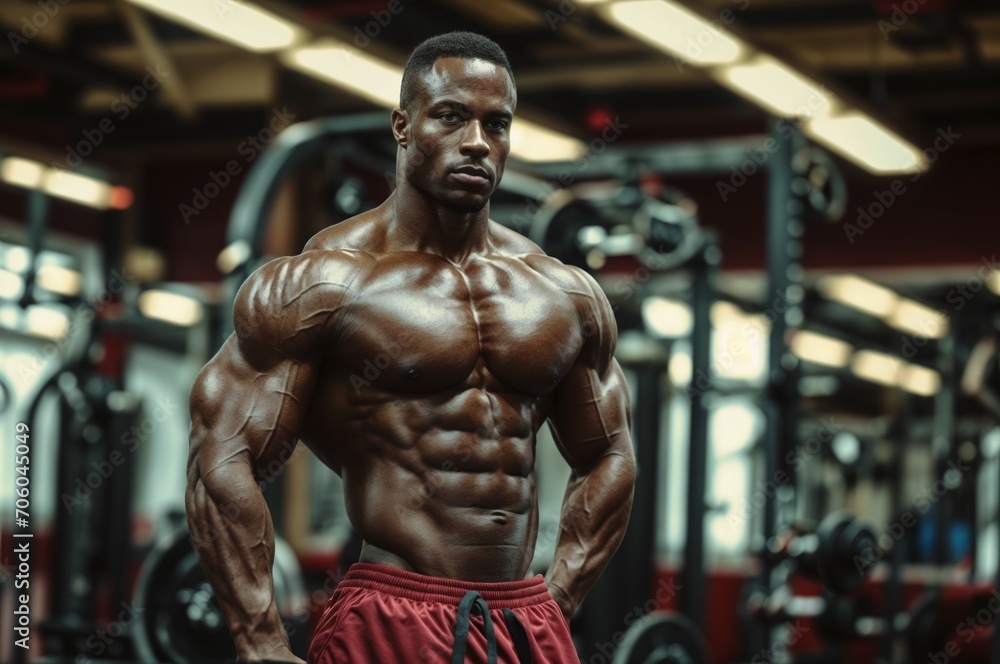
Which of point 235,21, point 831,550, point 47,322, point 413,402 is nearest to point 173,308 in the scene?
point 47,322

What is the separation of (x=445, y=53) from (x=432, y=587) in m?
0.84

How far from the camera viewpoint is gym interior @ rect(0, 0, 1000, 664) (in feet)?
18.2

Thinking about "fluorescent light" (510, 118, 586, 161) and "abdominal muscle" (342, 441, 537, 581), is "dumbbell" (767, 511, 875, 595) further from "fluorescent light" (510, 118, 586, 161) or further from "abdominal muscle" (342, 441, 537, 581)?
"abdominal muscle" (342, 441, 537, 581)

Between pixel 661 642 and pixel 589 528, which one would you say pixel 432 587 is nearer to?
pixel 589 528

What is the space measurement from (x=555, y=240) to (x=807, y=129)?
87.3 inches

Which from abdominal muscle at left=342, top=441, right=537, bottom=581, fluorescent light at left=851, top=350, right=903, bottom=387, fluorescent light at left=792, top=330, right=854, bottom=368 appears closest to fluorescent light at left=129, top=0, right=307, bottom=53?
abdominal muscle at left=342, top=441, right=537, bottom=581

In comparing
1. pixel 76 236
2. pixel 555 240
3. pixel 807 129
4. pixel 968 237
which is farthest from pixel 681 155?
pixel 76 236

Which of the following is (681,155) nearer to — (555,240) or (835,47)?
(555,240)

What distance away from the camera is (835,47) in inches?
348

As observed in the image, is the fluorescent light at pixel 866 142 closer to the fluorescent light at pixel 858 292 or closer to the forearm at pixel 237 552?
the fluorescent light at pixel 858 292

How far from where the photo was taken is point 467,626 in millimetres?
2227

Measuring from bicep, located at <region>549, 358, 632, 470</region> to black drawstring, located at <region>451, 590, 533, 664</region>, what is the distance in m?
0.35

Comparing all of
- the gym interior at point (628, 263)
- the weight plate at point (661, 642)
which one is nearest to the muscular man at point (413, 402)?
the gym interior at point (628, 263)

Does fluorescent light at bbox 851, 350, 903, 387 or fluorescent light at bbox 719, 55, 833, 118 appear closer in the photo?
fluorescent light at bbox 719, 55, 833, 118
